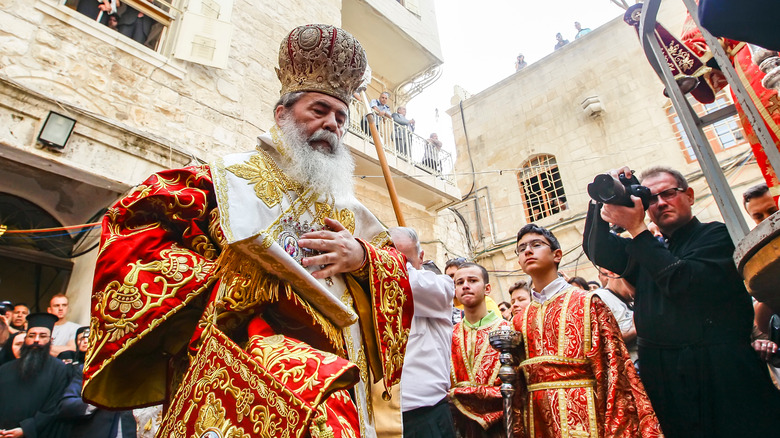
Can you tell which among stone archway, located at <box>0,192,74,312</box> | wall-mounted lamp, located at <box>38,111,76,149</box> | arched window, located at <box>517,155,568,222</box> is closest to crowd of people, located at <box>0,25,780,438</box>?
wall-mounted lamp, located at <box>38,111,76,149</box>

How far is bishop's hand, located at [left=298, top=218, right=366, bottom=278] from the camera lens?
1326mm

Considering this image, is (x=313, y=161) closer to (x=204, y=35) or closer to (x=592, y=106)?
(x=204, y=35)

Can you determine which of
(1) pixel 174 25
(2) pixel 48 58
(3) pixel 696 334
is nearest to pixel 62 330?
(2) pixel 48 58

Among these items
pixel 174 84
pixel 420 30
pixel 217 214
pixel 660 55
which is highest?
pixel 420 30

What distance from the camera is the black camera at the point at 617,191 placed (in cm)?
210

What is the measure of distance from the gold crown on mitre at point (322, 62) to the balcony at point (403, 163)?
5956 millimetres

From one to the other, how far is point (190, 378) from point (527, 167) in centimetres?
1359

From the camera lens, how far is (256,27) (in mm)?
7039

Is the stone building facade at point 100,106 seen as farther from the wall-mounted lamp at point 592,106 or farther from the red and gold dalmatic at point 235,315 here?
the wall-mounted lamp at point 592,106

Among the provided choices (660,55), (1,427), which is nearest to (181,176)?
(660,55)

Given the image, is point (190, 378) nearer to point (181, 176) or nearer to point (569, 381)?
point (181, 176)

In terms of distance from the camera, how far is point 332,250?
1.38m

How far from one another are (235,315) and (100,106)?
5013 millimetres

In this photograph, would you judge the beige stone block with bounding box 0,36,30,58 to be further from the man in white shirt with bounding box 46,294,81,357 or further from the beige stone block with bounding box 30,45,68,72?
the man in white shirt with bounding box 46,294,81,357
